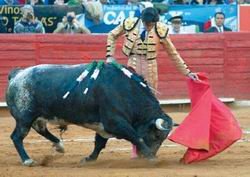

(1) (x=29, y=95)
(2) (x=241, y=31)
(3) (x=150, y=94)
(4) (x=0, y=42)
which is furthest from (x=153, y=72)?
(2) (x=241, y=31)

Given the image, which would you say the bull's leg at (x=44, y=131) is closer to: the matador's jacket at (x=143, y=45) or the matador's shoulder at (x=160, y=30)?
the matador's jacket at (x=143, y=45)

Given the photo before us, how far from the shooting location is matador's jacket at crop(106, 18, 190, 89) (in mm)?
9180

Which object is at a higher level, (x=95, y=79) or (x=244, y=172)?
(x=95, y=79)

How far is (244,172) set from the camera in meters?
8.14

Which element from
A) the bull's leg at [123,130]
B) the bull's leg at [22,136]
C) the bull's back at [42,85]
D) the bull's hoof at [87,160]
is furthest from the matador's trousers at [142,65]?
the bull's leg at [22,136]

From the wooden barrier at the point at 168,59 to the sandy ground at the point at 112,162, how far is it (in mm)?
2591

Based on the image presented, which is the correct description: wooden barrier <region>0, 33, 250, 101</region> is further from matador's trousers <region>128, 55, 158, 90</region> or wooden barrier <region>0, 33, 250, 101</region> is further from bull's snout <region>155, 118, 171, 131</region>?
bull's snout <region>155, 118, 171, 131</region>

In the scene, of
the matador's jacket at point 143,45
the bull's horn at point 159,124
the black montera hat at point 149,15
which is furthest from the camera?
the matador's jacket at point 143,45

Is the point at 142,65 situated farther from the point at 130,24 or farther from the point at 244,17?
the point at 244,17

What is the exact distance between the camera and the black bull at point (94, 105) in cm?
863

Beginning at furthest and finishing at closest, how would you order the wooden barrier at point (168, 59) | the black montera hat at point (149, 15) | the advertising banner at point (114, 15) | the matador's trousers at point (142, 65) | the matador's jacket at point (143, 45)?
the advertising banner at point (114, 15) → the wooden barrier at point (168, 59) → the matador's trousers at point (142, 65) → the matador's jacket at point (143, 45) → the black montera hat at point (149, 15)

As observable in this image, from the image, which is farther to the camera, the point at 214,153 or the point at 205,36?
the point at 205,36

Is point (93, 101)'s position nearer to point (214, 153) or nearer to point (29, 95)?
point (29, 95)

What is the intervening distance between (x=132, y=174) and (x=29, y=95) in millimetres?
1403
